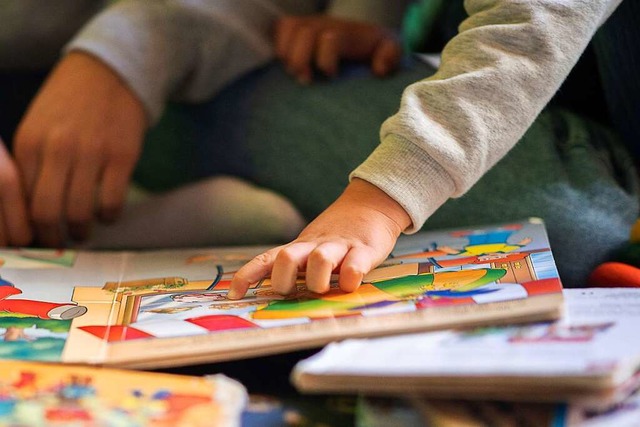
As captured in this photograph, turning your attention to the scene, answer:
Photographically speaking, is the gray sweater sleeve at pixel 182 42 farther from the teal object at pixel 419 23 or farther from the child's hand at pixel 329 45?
the teal object at pixel 419 23

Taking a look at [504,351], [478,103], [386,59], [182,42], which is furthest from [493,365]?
[182,42]

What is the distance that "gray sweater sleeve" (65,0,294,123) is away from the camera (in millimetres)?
828

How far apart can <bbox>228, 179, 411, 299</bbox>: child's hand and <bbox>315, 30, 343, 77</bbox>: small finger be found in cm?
30

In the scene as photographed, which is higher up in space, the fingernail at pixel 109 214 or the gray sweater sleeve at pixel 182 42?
the gray sweater sleeve at pixel 182 42

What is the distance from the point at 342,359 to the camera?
38cm

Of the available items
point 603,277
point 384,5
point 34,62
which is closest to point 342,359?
point 603,277

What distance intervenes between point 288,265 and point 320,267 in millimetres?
21

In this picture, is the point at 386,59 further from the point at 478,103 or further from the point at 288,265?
the point at 288,265

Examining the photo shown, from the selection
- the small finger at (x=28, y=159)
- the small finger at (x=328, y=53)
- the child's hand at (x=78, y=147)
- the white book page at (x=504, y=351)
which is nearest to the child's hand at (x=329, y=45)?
the small finger at (x=328, y=53)

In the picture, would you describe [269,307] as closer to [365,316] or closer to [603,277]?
[365,316]

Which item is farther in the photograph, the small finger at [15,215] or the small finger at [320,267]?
the small finger at [15,215]

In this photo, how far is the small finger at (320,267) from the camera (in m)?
0.47

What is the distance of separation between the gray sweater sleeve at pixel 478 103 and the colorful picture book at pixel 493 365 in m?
0.15

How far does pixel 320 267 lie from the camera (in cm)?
47
